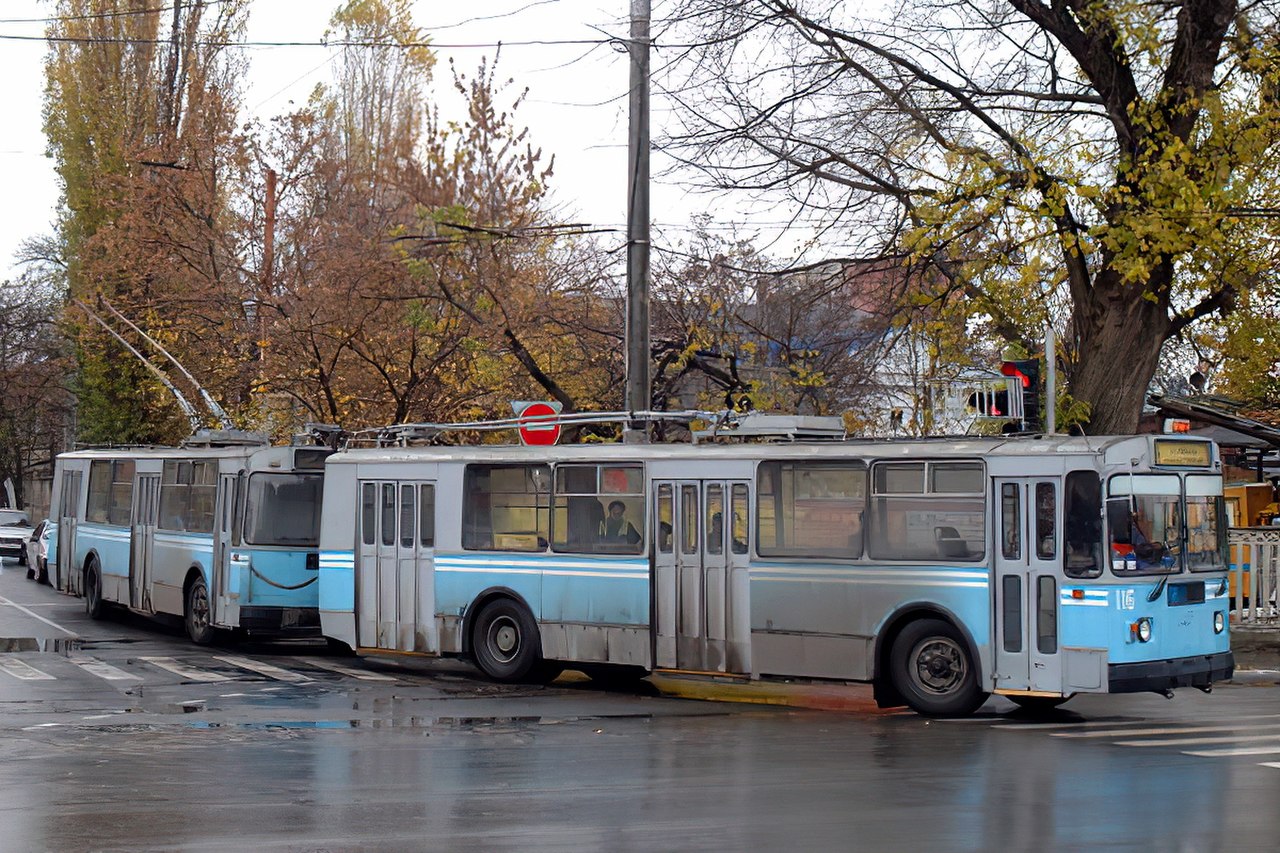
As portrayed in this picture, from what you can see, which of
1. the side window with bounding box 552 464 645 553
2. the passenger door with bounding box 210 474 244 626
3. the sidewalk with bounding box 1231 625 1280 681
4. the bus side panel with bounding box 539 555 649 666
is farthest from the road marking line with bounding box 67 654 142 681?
the sidewalk with bounding box 1231 625 1280 681

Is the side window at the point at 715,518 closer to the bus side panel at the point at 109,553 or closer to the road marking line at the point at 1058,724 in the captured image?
the road marking line at the point at 1058,724

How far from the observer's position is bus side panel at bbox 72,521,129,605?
26422 millimetres

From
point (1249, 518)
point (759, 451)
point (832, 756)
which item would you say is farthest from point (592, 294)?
point (832, 756)

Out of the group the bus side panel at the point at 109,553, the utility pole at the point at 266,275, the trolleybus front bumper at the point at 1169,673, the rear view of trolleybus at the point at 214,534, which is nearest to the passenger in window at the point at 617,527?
the trolleybus front bumper at the point at 1169,673

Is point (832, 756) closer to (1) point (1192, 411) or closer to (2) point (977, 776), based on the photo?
(2) point (977, 776)

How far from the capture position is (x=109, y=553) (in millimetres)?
27109

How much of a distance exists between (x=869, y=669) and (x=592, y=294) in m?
17.5

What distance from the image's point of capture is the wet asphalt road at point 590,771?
913 cm

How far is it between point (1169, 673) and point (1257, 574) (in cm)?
803

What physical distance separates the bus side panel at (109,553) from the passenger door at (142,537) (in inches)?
12.5

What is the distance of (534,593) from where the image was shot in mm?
18516

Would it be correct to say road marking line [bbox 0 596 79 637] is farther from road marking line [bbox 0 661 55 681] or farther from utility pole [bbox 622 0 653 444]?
utility pole [bbox 622 0 653 444]

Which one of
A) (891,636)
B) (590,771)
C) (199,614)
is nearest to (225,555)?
(199,614)

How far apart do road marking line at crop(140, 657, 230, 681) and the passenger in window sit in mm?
4468
